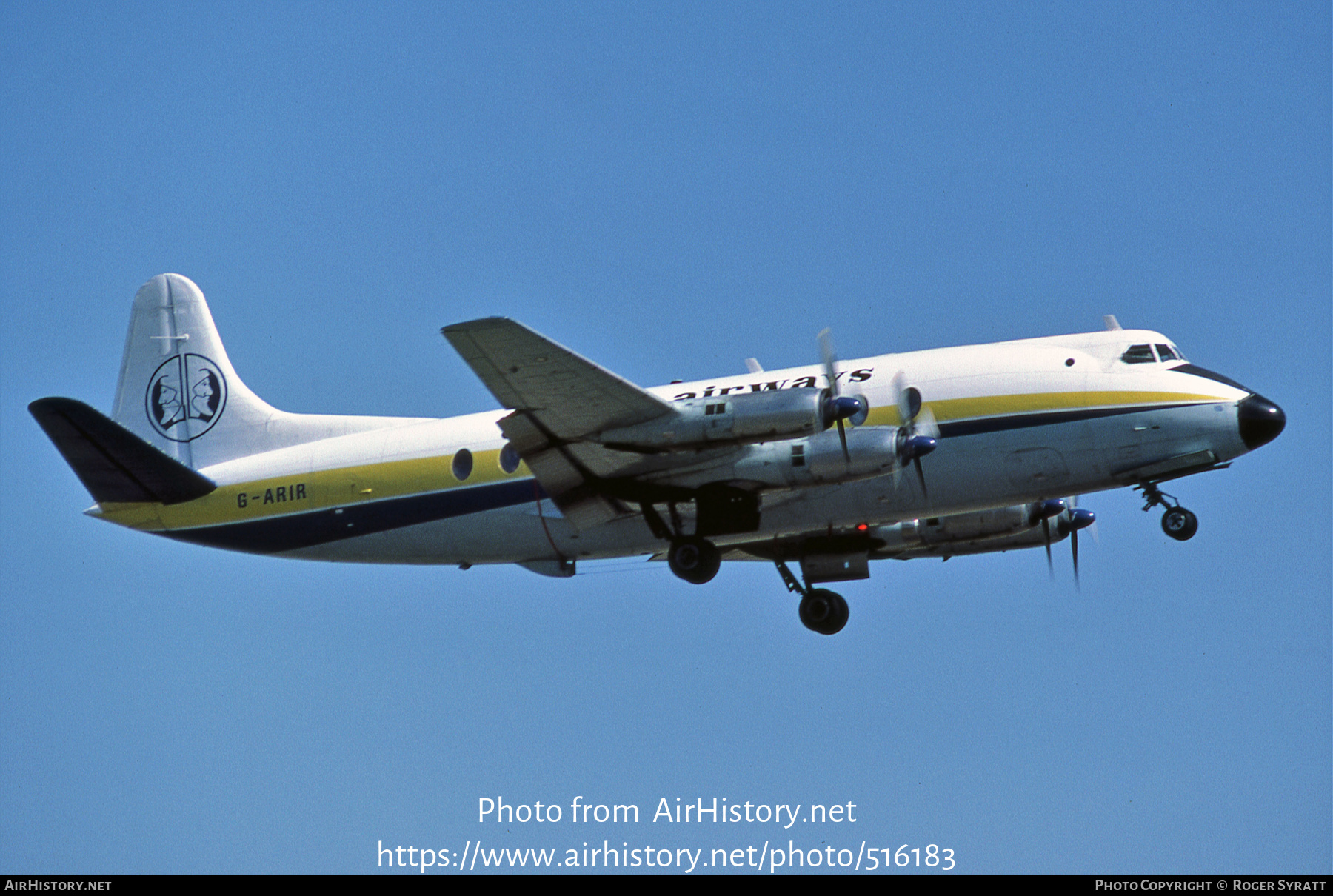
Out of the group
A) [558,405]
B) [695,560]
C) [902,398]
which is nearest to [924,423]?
[902,398]

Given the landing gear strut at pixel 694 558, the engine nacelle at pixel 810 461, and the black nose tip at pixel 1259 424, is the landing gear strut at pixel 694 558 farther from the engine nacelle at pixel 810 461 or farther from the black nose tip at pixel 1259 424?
the black nose tip at pixel 1259 424

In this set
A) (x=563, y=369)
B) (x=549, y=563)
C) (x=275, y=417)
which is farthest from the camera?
(x=275, y=417)

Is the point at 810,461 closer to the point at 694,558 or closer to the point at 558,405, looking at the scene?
the point at 694,558

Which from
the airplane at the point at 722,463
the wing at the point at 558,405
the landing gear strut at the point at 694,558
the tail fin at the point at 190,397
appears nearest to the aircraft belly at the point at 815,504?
the airplane at the point at 722,463

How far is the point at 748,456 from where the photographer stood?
67.4ft

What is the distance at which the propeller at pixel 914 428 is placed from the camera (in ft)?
64.5

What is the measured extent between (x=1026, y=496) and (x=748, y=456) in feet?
13.4

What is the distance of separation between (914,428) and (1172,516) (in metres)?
3.96

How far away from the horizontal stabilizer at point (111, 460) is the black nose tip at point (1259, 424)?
54.0 ft

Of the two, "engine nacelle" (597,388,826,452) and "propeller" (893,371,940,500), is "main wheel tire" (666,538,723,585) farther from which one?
"propeller" (893,371,940,500)
